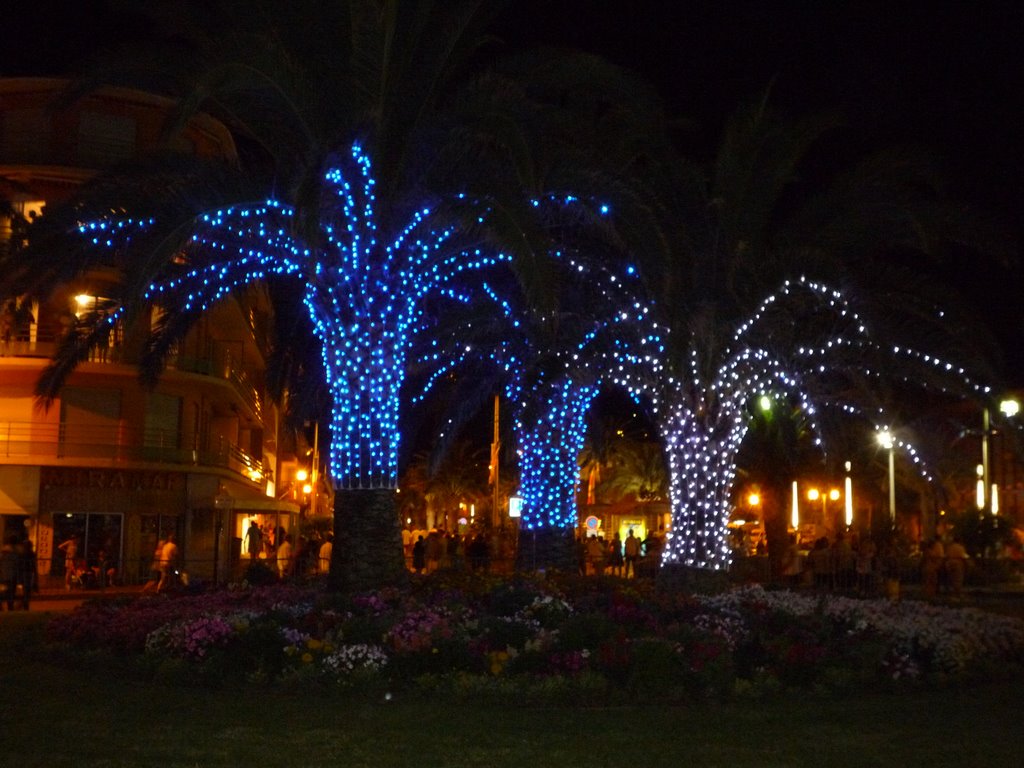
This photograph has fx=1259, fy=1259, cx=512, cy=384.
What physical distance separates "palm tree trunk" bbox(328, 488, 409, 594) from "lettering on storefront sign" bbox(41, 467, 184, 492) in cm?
2549

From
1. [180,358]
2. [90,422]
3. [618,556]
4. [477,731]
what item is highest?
[180,358]

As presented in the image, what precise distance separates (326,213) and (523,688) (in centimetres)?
733

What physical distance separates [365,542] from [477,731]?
667cm

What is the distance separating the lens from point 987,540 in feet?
113

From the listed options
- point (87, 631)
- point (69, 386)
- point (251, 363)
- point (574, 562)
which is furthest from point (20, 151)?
point (87, 631)

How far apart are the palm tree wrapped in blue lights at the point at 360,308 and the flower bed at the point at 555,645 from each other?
4.98 feet

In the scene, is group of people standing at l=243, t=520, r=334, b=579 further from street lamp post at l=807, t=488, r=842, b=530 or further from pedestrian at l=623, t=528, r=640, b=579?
street lamp post at l=807, t=488, r=842, b=530

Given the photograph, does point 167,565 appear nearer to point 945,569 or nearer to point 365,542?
point 365,542

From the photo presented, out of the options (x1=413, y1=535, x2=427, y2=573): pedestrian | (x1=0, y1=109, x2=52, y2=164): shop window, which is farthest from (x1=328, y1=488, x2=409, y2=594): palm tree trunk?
(x1=0, y1=109, x2=52, y2=164): shop window

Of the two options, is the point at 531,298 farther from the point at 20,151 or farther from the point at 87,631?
the point at 20,151

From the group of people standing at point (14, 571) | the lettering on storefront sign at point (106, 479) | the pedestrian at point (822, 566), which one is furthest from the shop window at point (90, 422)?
the pedestrian at point (822, 566)

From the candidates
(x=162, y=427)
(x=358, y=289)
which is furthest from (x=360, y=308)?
(x=162, y=427)

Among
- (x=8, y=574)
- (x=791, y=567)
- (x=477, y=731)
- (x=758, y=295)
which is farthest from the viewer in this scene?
(x=791, y=567)

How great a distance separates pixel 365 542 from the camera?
16.9m
